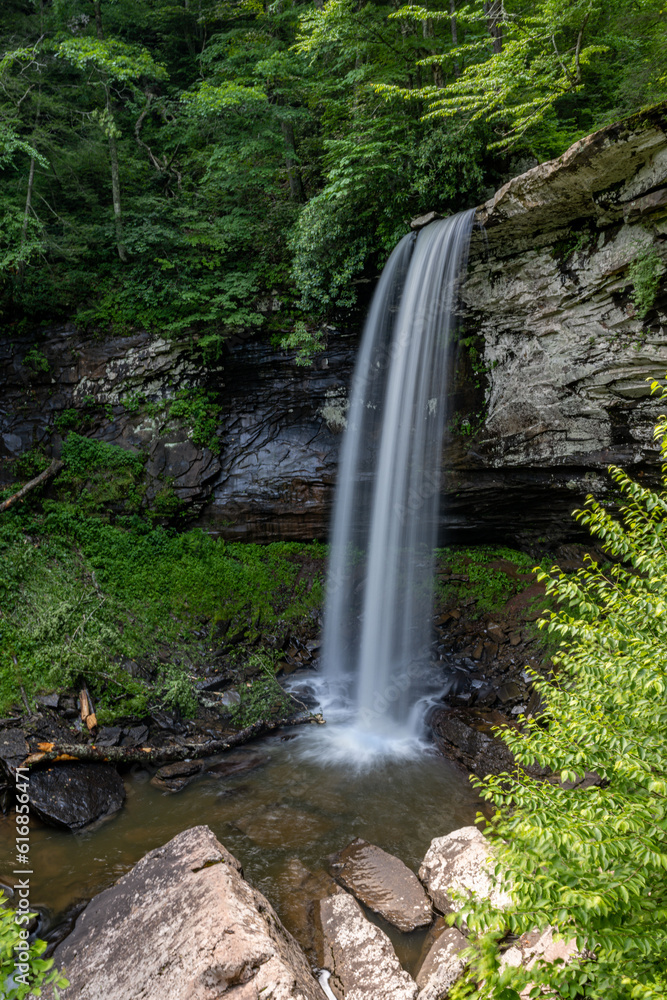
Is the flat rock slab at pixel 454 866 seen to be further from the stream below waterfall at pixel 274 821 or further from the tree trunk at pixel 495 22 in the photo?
the tree trunk at pixel 495 22

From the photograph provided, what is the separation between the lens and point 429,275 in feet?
30.6

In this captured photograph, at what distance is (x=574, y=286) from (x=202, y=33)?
1462cm

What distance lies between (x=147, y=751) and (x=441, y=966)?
192 inches

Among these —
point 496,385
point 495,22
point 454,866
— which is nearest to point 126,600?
point 454,866

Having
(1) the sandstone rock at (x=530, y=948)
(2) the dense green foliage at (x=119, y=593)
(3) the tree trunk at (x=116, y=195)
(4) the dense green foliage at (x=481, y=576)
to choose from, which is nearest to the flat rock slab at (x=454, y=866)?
(1) the sandstone rock at (x=530, y=948)

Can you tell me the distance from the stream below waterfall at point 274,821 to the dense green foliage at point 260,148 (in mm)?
8094

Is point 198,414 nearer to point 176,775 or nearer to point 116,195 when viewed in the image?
point 116,195

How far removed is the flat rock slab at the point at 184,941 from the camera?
12.0ft

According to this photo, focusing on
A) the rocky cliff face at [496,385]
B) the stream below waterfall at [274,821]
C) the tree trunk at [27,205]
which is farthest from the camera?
the tree trunk at [27,205]

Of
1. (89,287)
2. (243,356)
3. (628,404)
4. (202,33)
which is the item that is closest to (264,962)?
(628,404)

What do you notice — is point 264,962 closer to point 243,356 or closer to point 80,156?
point 243,356

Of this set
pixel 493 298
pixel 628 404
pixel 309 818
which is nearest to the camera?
pixel 309 818

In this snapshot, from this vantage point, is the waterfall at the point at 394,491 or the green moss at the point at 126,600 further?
the waterfall at the point at 394,491

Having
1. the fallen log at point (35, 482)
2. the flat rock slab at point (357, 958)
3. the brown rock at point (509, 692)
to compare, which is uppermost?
the fallen log at point (35, 482)
